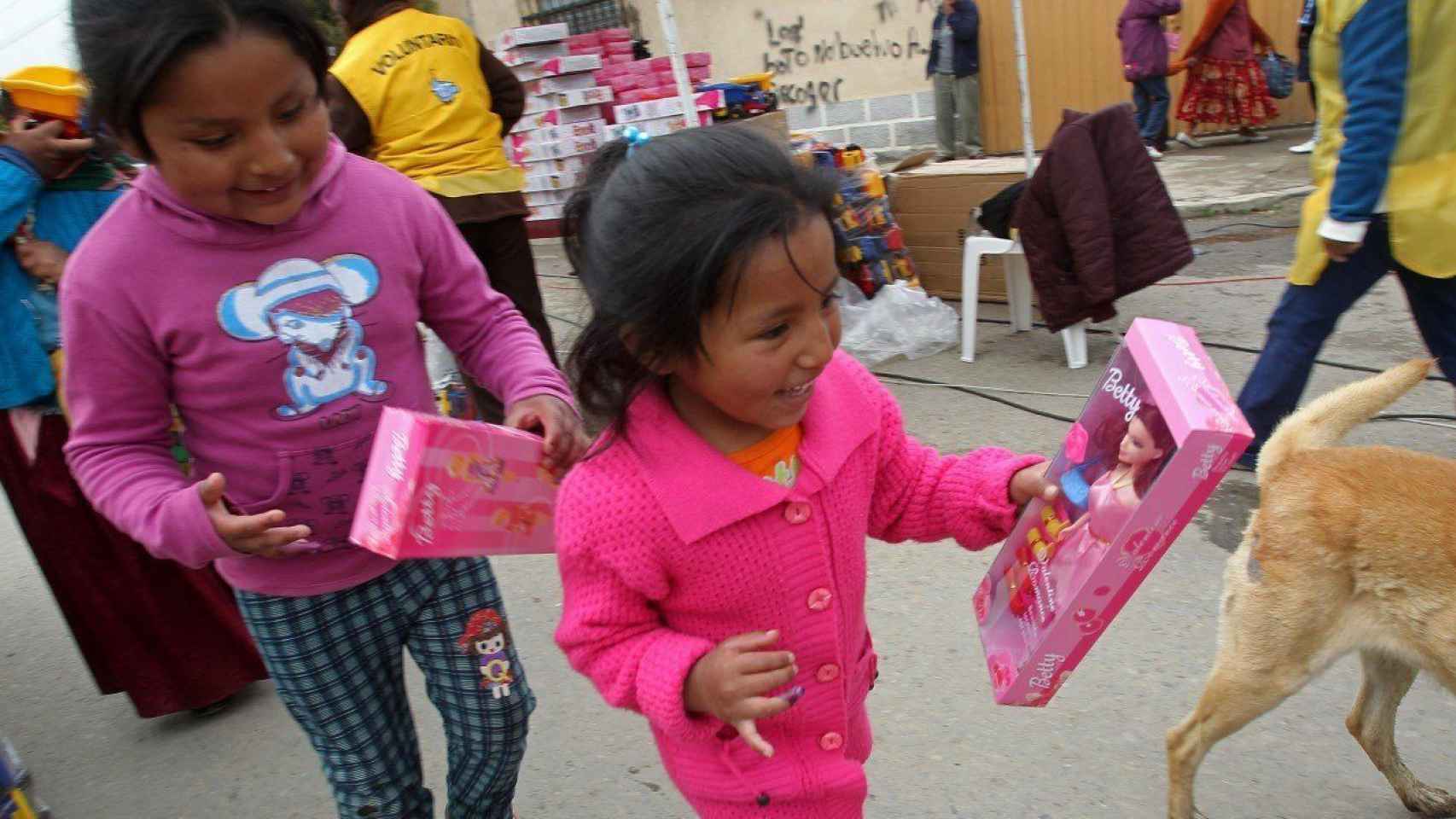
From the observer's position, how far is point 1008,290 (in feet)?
19.0

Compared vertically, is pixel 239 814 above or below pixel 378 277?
below

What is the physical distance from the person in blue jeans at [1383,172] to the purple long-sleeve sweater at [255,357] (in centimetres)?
246

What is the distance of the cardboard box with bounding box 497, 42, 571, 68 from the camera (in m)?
8.11

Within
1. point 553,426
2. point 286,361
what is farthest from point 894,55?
point 286,361

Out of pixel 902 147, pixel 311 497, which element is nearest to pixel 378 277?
pixel 311 497

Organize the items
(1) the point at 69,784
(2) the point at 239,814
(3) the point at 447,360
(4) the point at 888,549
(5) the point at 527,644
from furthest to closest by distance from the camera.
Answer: (3) the point at 447,360, (4) the point at 888,549, (5) the point at 527,644, (1) the point at 69,784, (2) the point at 239,814

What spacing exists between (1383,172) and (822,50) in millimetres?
9205

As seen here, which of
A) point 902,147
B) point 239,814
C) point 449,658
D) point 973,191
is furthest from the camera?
point 902,147

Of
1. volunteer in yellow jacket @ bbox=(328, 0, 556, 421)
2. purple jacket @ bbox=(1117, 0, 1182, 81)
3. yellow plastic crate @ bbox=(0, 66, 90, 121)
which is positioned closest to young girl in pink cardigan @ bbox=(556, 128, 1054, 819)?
yellow plastic crate @ bbox=(0, 66, 90, 121)

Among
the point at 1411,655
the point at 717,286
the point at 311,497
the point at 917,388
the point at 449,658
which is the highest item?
the point at 717,286

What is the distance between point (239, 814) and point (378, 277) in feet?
6.22

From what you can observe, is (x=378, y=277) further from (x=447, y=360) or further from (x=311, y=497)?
(x=447, y=360)

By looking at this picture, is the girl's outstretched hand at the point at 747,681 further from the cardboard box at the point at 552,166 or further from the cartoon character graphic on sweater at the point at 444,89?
the cardboard box at the point at 552,166

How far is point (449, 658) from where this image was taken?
6.36ft
